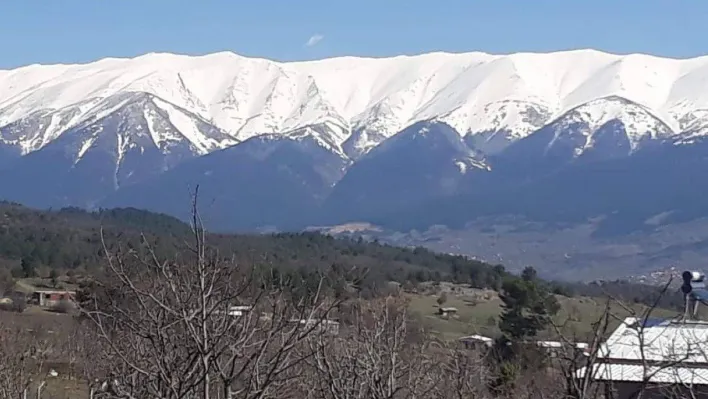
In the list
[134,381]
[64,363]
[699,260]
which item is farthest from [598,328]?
[699,260]

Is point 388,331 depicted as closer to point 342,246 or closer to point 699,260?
point 342,246

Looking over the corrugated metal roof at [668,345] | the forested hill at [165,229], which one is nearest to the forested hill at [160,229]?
the forested hill at [165,229]

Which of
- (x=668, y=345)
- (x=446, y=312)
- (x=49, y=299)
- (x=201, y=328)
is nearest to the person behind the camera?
(x=201, y=328)

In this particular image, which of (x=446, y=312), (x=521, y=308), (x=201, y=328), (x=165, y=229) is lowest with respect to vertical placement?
(x=446, y=312)

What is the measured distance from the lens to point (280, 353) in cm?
614

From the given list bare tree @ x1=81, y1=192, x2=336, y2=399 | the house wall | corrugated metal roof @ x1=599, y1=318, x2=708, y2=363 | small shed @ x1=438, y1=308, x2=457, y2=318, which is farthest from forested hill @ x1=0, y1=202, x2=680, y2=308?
bare tree @ x1=81, y1=192, x2=336, y2=399

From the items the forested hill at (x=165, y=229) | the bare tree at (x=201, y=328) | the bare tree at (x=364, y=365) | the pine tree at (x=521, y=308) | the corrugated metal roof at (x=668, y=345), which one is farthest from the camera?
the forested hill at (x=165, y=229)

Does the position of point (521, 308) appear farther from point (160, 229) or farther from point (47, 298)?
point (160, 229)

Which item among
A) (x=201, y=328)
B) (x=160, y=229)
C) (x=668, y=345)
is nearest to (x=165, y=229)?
(x=160, y=229)

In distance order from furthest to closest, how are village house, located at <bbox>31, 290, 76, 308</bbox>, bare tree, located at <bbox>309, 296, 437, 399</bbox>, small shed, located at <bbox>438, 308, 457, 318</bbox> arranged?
1. small shed, located at <bbox>438, 308, 457, 318</bbox>
2. village house, located at <bbox>31, 290, 76, 308</bbox>
3. bare tree, located at <bbox>309, 296, 437, 399</bbox>

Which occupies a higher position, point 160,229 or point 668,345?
point 160,229

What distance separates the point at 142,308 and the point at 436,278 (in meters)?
80.5

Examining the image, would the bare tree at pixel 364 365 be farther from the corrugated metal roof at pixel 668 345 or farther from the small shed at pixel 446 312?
the small shed at pixel 446 312

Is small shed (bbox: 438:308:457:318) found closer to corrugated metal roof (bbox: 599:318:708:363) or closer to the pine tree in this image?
the pine tree
